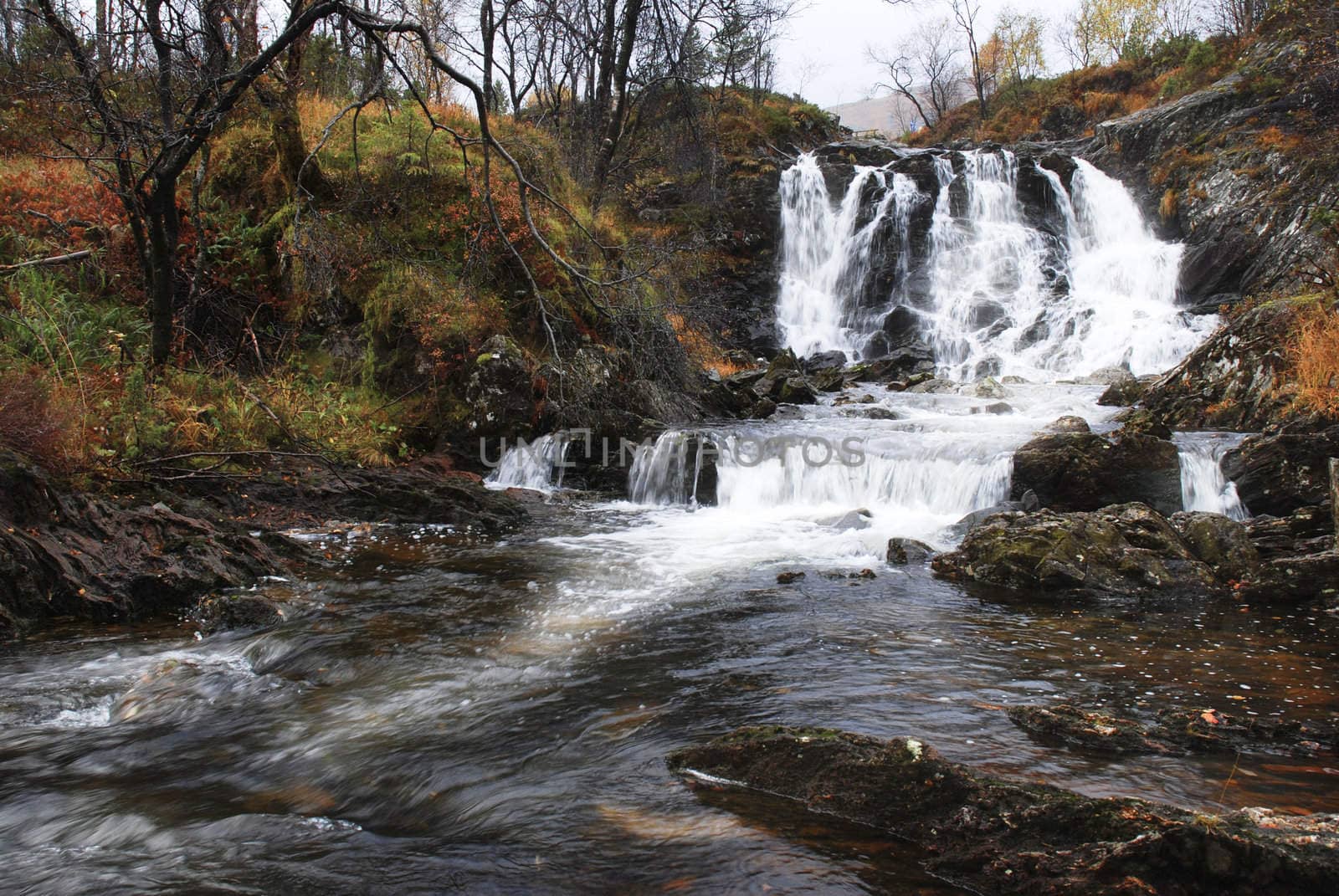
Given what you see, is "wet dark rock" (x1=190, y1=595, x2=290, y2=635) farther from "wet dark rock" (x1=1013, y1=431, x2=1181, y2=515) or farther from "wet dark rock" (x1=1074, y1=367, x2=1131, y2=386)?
"wet dark rock" (x1=1074, y1=367, x2=1131, y2=386)

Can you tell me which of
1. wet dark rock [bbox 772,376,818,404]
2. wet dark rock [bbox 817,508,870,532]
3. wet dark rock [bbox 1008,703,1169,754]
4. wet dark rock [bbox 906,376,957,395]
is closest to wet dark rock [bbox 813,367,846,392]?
wet dark rock [bbox 906,376,957,395]

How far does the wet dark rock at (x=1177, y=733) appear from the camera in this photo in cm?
319

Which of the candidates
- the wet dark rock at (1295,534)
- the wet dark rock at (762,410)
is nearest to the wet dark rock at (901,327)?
the wet dark rock at (762,410)

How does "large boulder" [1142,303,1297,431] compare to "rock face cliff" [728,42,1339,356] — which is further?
"rock face cliff" [728,42,1339,356]

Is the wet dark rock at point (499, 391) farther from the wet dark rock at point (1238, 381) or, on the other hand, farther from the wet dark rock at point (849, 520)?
the wet dark rock at point (1238, 381)

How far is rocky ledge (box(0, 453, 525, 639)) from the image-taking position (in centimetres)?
493

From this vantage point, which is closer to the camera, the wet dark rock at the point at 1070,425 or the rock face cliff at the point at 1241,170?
the wet dark rock at the point at 1070,425

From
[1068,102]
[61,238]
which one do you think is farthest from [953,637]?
[1068,102]

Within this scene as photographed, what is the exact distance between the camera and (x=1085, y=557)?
623cm

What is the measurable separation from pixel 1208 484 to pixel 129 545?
10178 millimetres

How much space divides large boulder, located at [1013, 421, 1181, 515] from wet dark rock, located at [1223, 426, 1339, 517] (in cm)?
60

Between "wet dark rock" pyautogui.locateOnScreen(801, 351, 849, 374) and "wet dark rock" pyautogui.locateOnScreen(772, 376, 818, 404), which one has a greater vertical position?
"wet dark rock" pyautogui.locateOnScreen(801, 351, 849, 374)

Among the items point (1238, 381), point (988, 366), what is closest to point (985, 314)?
point (988, 366)

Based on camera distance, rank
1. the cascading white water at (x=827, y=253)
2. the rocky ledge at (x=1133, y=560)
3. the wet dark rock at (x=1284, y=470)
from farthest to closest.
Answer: the cascading white water at (x=827, y=253)
the wet dark rock at (x=1284, y=470)
the rocky ledge at (x=1133, y=560)
